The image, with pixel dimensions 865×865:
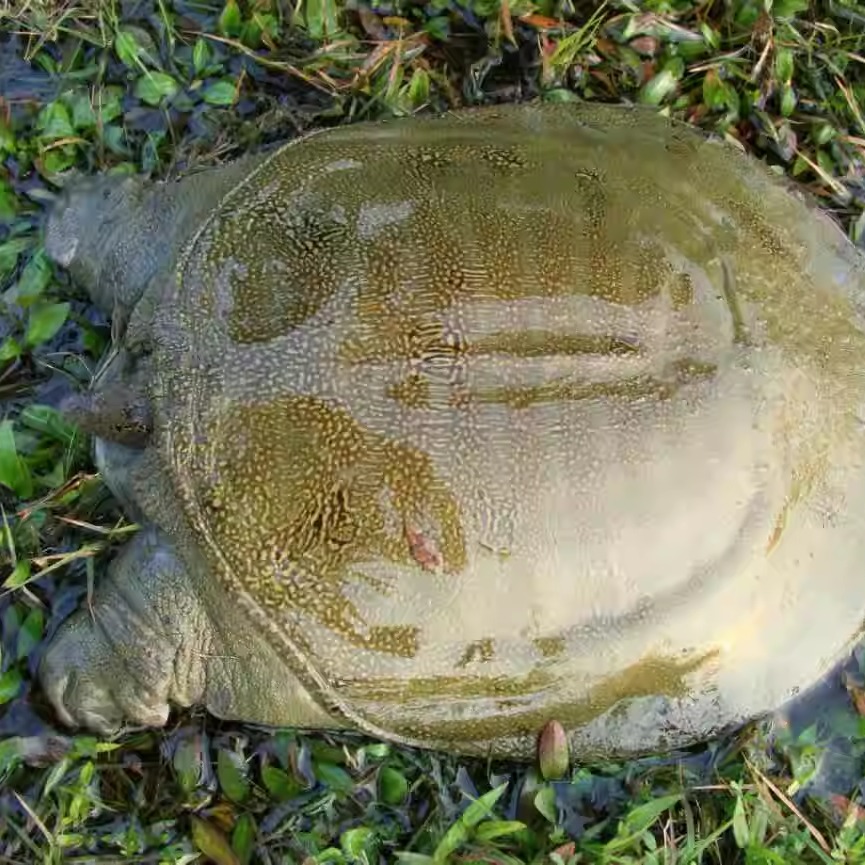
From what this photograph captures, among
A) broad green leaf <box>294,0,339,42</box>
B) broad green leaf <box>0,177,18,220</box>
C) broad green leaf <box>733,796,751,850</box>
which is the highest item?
broad green leaf <box>294,0,339,42</box>

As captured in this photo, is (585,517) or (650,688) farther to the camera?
(650,688)

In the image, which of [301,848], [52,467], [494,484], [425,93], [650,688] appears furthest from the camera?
[425,93]

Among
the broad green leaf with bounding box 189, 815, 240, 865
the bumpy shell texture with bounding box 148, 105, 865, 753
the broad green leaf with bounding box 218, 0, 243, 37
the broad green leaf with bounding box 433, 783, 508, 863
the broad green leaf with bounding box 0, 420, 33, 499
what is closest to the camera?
the bumpy shell texture with bounding box 148, 105, 865, 753

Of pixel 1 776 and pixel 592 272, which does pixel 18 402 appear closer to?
pixel 1 776

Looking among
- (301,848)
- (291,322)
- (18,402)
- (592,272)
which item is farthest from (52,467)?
(592,272)

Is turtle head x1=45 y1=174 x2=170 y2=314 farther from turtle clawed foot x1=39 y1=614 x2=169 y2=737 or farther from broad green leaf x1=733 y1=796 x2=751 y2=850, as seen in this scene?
broad green leaf x1=733 y1=796 x2=751 y2=850

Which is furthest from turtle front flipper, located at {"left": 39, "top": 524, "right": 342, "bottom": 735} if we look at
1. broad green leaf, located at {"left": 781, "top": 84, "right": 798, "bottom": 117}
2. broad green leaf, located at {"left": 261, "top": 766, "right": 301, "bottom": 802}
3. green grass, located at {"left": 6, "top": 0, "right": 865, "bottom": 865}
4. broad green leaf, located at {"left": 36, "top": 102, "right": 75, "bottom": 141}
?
broad green leaf, located at {"left": 781, "top": 84, "right": 798, "bottom": 117}

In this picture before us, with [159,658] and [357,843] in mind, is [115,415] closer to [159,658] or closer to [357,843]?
[159,658]
